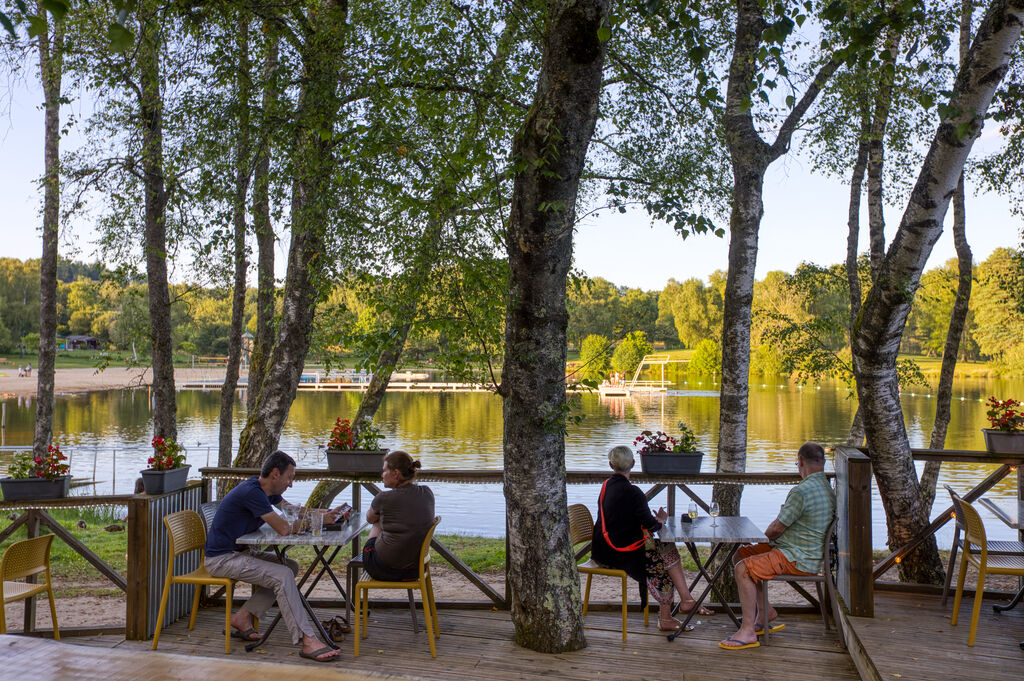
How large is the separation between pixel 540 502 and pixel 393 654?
3.86 ft

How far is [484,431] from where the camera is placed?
1138 inches

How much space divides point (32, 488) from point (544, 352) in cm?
323

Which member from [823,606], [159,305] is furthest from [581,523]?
[159,305]

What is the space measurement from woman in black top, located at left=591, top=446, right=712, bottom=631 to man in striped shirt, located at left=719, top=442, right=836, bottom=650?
0.38m

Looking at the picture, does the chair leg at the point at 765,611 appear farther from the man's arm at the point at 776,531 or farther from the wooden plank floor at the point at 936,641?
the wooden plank floor at the point at 936,641

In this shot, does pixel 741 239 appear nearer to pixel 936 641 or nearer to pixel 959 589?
pixel 959 589

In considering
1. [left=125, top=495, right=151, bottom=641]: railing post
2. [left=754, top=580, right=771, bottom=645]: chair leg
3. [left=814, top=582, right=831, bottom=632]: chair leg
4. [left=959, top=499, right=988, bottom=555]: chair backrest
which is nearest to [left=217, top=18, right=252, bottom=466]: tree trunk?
[left=125, top=495, right=151, bottom=641]: railing post

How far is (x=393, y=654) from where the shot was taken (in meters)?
4.39

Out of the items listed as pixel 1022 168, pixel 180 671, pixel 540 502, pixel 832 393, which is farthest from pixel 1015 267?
pixel 832 393

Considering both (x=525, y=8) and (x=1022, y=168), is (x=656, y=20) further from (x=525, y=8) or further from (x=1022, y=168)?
(x=1022, y=168)

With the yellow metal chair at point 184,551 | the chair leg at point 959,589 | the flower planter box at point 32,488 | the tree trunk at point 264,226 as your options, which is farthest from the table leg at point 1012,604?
the tree trunk at point 264,226

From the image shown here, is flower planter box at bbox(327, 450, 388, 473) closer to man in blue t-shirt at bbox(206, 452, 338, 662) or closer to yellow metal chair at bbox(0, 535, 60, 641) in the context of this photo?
man in blue t-shirt at bbox(206, 452, 338, 662)

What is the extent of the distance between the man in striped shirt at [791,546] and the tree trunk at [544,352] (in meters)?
0.94

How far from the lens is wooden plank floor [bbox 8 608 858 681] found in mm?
4059
